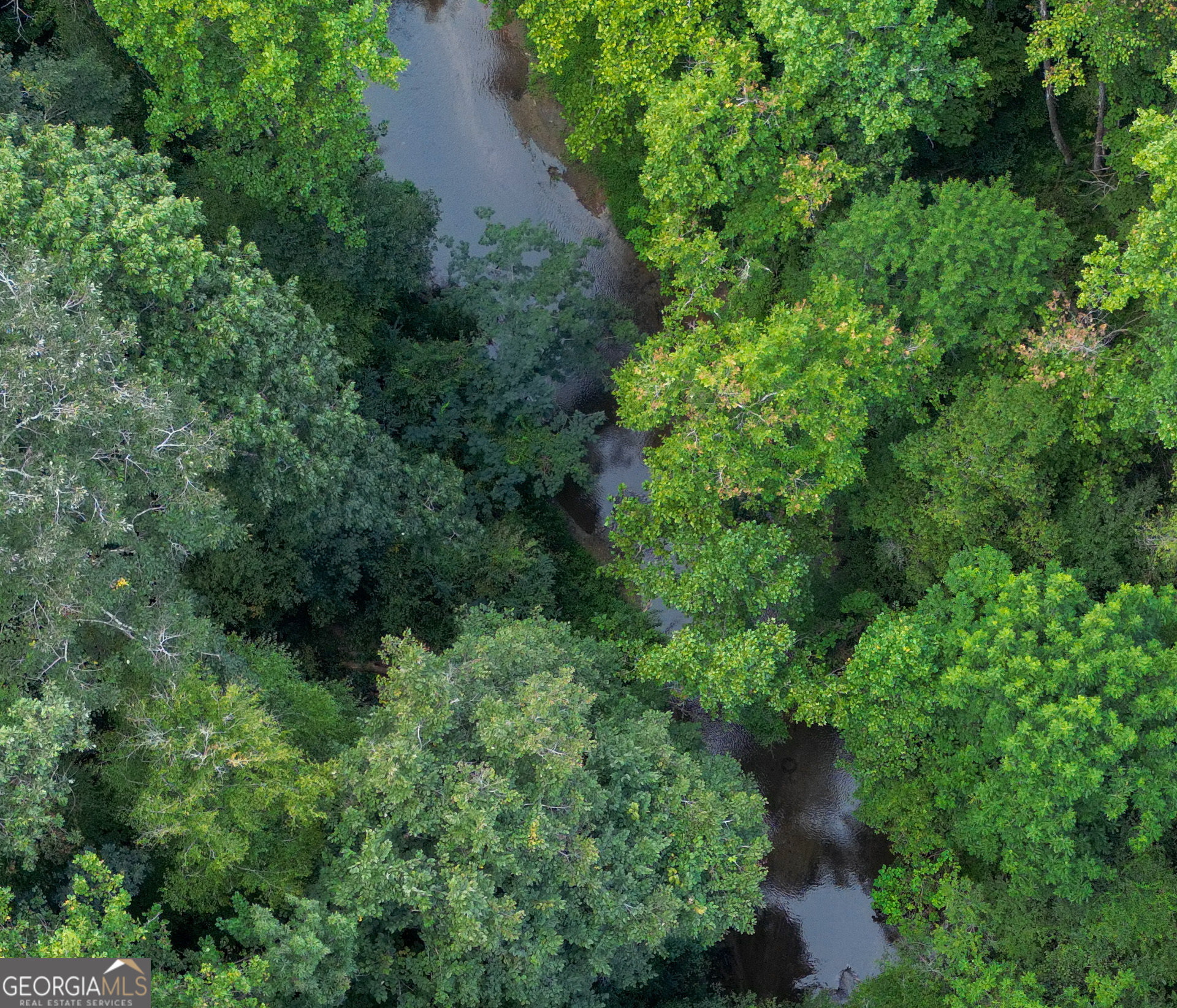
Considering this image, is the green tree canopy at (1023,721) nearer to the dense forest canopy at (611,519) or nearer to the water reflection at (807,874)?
the dense forest canopy at (611,519)

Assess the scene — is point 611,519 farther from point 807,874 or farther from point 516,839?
point 807,874

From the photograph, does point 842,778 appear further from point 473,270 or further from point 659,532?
point 473,270

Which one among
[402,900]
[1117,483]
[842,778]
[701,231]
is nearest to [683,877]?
[402,900]

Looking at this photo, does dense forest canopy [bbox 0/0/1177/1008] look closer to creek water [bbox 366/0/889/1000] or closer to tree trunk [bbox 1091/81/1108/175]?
tree trunk [bbox 1091/81/1108/175]

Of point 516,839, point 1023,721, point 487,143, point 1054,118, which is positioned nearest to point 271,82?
point 487,143

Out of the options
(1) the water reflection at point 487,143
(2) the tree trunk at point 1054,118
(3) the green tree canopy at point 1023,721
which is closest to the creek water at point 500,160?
(1) the water reflection at point 487,143
